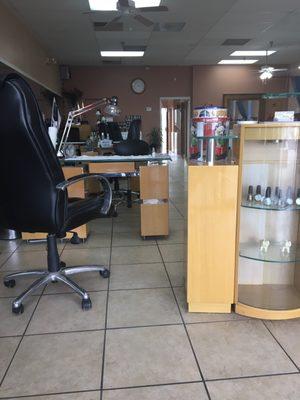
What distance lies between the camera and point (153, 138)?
9.46m

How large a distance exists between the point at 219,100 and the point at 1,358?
922 centimetres

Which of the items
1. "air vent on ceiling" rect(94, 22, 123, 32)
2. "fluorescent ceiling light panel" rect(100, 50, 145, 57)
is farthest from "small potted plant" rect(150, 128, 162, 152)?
"air vent on ceiling" rect(94, 22, 123, 32)

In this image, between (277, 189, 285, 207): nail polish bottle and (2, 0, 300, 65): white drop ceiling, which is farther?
(2, 0, 300, 65): white drop ceiling

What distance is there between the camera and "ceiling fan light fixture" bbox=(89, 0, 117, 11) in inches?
180

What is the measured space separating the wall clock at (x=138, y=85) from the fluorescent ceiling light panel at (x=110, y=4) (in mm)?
4505

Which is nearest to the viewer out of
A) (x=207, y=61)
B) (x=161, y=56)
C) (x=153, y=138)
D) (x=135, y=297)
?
(x=135, y=297)

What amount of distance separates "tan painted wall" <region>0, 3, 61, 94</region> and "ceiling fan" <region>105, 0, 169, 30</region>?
4.70 feet

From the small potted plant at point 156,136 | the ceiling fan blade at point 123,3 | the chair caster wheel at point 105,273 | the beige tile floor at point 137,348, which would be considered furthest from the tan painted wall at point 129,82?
the beige tile floor at point 137,348

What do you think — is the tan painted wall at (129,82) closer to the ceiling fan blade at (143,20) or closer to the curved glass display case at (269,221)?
the ceiling fan blade at (143,20)

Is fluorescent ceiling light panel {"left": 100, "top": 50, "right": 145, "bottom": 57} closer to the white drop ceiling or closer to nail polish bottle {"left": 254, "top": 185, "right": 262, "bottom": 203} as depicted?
the white drop ceiling

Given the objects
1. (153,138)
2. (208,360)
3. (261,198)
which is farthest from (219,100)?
(208,360)

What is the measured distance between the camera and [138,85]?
9367mm

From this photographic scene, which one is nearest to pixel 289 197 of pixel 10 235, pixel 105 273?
pixel 105 273

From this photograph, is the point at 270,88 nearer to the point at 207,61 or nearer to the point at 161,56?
the point at 207,61
